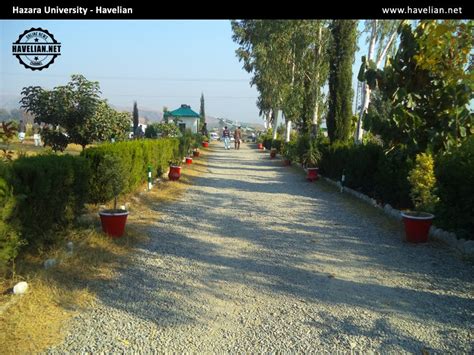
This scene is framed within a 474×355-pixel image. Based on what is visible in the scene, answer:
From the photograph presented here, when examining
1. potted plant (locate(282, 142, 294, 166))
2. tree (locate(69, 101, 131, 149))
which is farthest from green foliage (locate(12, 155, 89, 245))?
potted plant (locate(282, 142, 294, 166))

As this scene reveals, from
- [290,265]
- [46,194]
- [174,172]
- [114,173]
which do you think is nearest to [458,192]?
[290,265]

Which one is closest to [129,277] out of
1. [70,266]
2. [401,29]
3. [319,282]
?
[70,266]

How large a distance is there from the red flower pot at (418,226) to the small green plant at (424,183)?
56 cm

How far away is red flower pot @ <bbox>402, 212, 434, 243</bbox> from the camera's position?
636 centimetres

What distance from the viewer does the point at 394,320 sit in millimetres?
3748

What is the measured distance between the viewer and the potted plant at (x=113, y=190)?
6145mm

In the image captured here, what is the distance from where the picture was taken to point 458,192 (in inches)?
238

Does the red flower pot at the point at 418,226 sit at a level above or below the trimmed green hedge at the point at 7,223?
below

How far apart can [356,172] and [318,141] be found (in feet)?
22.0

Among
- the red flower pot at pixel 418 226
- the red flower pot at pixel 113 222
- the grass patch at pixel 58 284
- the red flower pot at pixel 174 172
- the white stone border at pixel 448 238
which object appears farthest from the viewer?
the red flower pot at pixel 174 172

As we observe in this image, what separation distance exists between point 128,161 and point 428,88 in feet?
21.2

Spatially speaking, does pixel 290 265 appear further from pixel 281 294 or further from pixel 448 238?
pixel 448 238

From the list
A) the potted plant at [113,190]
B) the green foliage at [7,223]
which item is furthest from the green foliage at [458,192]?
the green foliage at [7,223]

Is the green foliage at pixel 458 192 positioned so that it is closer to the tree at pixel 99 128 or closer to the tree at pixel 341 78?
the tree at pixel 99 128
